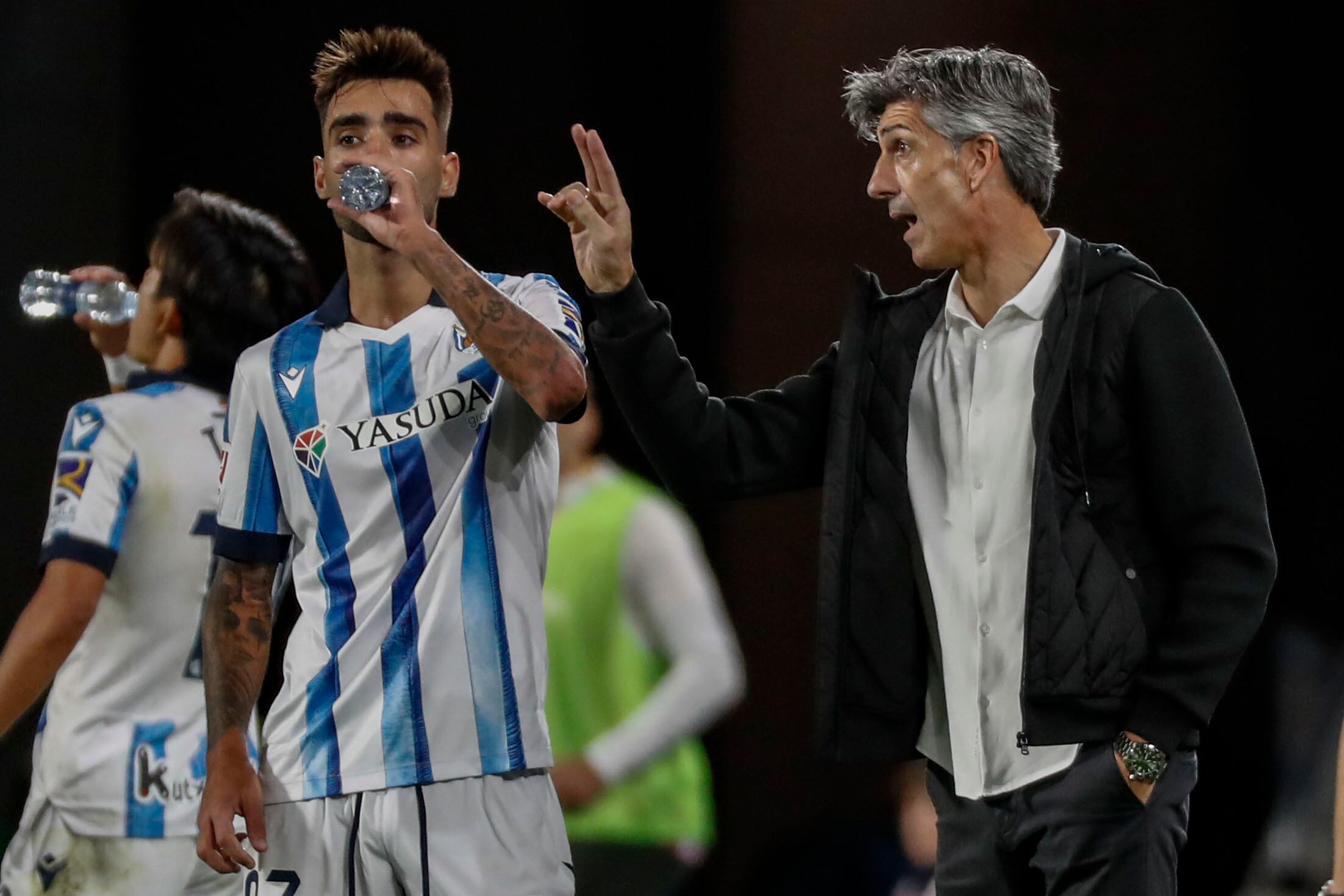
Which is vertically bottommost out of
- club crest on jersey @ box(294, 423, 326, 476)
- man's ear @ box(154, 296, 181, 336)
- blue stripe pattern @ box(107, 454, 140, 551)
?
blue stripe pattern @ box(107, 454, 140, 551)

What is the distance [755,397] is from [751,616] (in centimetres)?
190

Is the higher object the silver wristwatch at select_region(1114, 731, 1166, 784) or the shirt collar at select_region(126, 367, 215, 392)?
the shirt collar at select_region(126, 367, 215, 392)

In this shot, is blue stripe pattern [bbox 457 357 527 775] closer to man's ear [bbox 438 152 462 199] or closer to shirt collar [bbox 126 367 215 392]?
man's ear [bbox 438 152 462 199]

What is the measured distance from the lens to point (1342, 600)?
14.2 feet

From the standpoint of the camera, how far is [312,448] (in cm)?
239

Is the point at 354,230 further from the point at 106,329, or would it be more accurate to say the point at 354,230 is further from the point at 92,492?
the point at 106,329

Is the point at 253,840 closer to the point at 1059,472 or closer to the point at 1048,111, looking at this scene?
the point at 1059,472

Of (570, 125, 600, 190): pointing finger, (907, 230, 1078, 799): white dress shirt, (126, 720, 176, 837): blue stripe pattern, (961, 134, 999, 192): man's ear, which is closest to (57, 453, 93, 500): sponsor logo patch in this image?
(126, 720, 176, 837): blue stripe pattern

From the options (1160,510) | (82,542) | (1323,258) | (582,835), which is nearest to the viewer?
(1160,510)

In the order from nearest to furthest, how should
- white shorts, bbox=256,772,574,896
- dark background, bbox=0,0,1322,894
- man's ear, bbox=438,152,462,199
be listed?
white shorts, bbox=256,772,574,896 → man's ear, bbox=438,152,462,199 → dark background, bbox=0,0,1322,894

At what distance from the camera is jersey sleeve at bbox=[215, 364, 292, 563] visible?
8.04 ft

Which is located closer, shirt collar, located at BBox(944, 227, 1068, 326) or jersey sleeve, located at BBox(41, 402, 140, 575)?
shirt collar, located at BBox(944, 227, 1068, 326)

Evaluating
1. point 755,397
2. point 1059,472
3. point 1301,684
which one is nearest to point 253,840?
point 755,397

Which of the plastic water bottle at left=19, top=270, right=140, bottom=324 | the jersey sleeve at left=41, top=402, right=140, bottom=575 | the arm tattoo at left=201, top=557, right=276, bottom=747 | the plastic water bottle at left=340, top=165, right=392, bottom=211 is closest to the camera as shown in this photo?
the plastic water bottle at left=340, top=165, right=392, bottom=211
